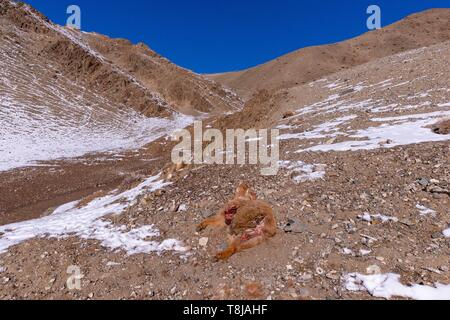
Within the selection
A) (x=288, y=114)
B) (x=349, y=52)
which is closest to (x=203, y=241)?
(x=288, y=114)

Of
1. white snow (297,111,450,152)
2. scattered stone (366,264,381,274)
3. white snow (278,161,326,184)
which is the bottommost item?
scattered stone (366,264,381,274)

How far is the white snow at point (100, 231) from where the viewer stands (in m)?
7.77

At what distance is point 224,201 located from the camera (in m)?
9.10

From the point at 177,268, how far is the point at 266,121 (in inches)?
598

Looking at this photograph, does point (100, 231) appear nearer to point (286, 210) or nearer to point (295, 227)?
point (286, 210)

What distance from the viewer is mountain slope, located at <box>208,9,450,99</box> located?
3189 inches

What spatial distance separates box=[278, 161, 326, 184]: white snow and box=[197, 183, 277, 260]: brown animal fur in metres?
2.48

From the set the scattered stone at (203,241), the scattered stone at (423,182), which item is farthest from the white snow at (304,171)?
the scattered stone at (203,241)

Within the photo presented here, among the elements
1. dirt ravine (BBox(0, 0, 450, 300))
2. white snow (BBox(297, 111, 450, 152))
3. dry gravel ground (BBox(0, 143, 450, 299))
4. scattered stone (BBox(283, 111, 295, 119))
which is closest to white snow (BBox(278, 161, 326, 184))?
dirt ravine (BBox(0, 0, 450, 300))

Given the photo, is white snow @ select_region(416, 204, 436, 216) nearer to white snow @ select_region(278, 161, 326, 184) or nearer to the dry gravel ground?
the dry gravel ground

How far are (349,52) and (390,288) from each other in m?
93.4

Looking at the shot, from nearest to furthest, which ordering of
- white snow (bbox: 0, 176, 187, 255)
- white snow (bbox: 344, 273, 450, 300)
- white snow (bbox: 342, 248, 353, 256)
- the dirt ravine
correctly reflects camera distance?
1. white snow (bbox: 344, 273, 450, 300)
2. the dirt ravine
3. white snow (bbox: 342, 248, 353, 256)
4. white snow (bbox: 0, 176, 187, 255)

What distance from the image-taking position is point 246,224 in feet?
23.6

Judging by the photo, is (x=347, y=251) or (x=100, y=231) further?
(x=100, y=231)
